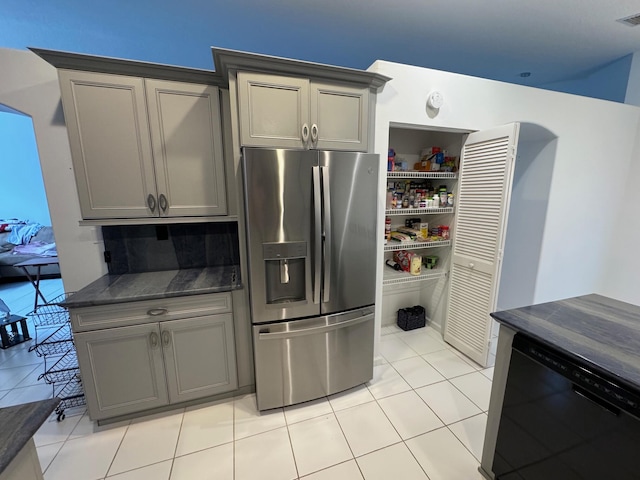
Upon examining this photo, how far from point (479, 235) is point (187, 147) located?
243 centimetres

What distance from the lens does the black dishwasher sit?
0.91 meters

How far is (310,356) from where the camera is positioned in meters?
1.85

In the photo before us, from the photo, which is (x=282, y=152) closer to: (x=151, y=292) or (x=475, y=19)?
(x=151, y=292)

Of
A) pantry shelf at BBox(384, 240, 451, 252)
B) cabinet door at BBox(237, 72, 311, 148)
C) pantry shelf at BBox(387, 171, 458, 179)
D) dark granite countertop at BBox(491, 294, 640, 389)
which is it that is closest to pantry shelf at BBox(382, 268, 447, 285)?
pantry shelf at BBox(384, 240, 451, 252)

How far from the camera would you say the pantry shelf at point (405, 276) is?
2494 millimetres

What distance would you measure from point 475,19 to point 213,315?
3.18 metres

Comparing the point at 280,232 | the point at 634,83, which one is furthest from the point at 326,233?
the point at 634,83

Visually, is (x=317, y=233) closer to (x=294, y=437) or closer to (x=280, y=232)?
(x=280, y=232)

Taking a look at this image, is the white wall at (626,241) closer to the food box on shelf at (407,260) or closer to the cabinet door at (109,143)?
the food box on shelf at (407,260)

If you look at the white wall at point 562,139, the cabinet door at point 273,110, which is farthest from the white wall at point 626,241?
the cabinet door at point 273,110

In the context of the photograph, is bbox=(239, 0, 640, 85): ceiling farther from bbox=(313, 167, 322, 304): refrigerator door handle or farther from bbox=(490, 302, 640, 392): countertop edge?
bbox=(490, 302, 640, 392): countertop edge

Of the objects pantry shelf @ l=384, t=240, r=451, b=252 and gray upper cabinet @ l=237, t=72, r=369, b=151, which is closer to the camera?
gray upper cabinet @ l=237, t=72, r=369, b=151

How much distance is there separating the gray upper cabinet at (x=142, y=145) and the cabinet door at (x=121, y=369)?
79 cm

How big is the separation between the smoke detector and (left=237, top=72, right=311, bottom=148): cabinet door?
2.89m
